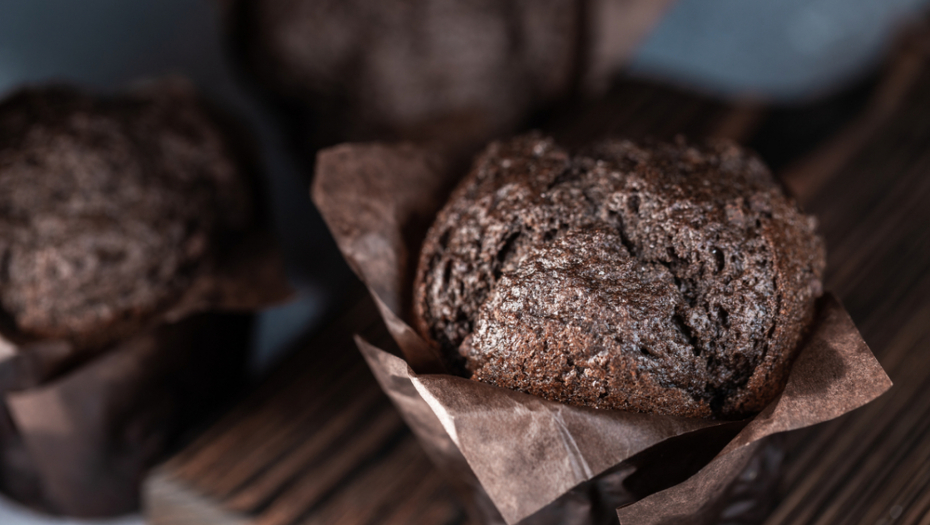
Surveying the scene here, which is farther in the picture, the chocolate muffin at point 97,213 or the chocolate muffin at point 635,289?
the chocolate muffin at point 97,213

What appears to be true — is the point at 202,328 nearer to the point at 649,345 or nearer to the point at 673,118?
the point at 649,345

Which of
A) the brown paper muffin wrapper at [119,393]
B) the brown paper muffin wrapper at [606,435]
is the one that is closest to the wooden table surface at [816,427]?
the brown paper muffin wrapper at [119,393]

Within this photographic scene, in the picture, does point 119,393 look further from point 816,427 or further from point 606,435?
point 816,427

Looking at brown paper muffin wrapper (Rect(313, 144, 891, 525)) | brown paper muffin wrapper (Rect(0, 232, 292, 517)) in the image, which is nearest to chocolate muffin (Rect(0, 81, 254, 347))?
brown paper muffin wrapper (Rect(0, 232, 292, 517))

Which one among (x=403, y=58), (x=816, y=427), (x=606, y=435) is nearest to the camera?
(x=606, y=435)

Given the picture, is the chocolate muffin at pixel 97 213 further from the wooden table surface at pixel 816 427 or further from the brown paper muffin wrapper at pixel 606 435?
the brown paper muffin wrapper at pixel 606 435

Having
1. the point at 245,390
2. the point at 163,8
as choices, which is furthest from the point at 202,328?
the point at 163,8

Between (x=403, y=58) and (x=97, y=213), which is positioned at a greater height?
(x=403, y=58)

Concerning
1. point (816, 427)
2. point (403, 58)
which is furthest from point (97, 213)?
point (816, 427)
